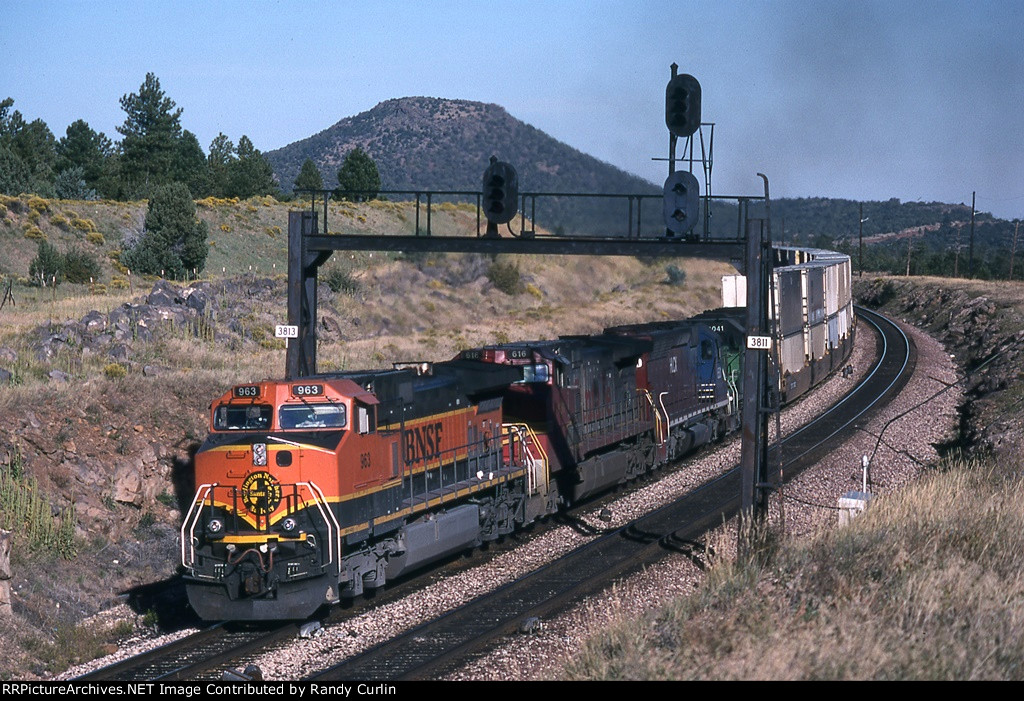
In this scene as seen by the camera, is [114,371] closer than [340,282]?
Yes

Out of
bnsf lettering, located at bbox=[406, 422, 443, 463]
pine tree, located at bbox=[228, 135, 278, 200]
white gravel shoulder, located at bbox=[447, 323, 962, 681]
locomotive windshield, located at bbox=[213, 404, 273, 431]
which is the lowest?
white gravel shoulder, located at bbox=[447, 323, 962, 681]

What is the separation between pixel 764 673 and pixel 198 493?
893 centimetres

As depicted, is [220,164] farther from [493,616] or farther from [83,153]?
[493,616]

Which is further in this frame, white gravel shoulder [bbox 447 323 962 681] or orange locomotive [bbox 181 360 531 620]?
orange locomotive [bbox 181 360 531 620]

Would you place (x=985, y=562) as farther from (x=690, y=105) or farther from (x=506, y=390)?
(x=506, y=390)

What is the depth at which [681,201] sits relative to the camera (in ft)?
58.9

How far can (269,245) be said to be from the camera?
227 ft

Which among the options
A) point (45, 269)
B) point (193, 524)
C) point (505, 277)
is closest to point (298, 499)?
point (193, 524)

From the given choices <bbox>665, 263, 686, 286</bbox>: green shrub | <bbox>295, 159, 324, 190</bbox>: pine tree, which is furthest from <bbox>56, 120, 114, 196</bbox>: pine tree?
<bbox>665, 263, 686, 286</bbox>: green shrub

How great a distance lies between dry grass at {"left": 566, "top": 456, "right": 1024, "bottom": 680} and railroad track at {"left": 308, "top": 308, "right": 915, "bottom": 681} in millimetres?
3118

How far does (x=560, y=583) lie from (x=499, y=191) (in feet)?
22.6

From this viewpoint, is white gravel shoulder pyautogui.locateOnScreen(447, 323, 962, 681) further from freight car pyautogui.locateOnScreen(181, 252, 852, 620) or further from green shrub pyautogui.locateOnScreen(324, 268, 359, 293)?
green shrub pyautogui.locateOnScreen(324, 268, 359, 293)

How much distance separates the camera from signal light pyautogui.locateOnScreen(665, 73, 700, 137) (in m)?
17.8
